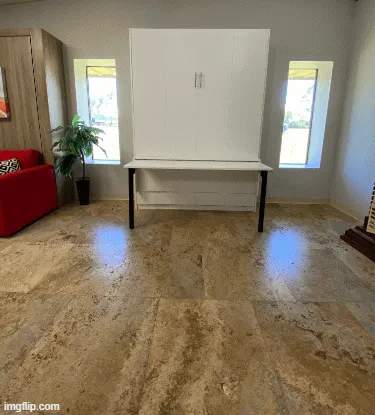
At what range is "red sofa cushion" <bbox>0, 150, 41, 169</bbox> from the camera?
3.27 meters

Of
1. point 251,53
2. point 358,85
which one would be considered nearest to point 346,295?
point 251,53

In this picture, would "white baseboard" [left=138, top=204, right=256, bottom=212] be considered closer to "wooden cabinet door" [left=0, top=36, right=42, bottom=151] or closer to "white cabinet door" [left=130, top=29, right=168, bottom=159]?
"white cabinet door" [left=130, top=29, right=168, bottom=159]

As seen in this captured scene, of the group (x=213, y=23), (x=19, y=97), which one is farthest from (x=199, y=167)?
(x=19, y=97)

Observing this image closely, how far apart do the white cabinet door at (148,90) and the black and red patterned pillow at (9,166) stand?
143cm

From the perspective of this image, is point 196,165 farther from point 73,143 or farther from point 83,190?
point 83,190

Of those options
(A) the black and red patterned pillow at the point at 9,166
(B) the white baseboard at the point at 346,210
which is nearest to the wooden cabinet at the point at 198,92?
(A) the black and red patterned pillow at the point at 9,166

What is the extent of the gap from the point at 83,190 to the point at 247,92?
2.65 m

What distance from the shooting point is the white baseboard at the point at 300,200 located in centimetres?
416

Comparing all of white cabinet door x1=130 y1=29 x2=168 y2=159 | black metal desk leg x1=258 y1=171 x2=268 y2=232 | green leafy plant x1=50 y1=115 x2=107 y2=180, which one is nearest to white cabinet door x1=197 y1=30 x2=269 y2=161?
white cabinet door x1=130 y1=29 x2=168 y2=159

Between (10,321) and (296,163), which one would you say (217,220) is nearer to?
(296,163)

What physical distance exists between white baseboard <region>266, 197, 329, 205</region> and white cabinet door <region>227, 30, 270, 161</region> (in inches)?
42.1

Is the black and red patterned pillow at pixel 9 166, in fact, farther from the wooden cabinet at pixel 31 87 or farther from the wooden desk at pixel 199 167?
the wooden desk at pixel 199 167

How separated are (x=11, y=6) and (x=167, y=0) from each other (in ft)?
7.25

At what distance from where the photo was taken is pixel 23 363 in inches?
49.7
